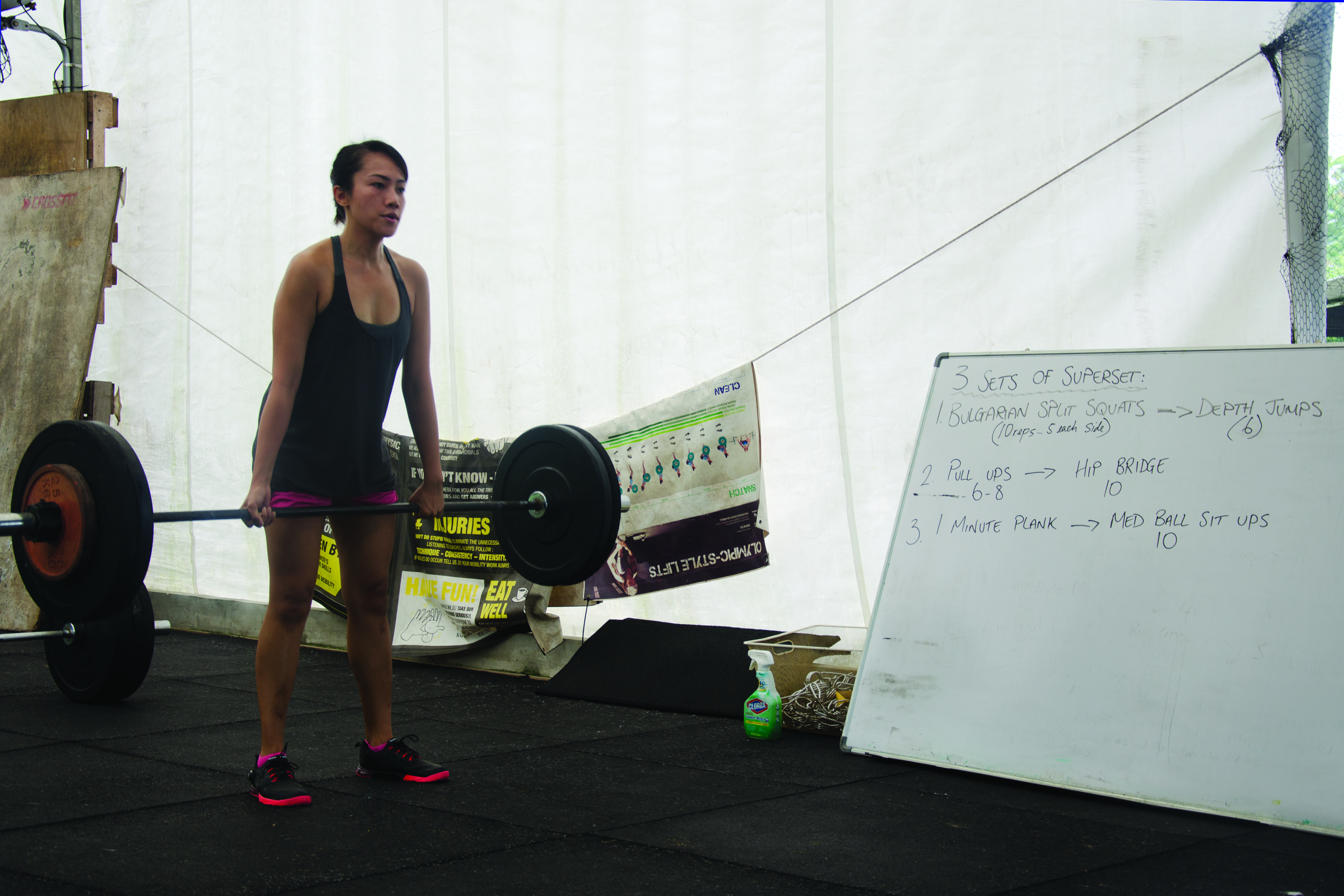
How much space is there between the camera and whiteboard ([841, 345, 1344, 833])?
2.16 meters

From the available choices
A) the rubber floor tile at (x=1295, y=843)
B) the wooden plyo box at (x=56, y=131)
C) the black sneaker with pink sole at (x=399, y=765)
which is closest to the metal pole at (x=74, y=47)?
the wooden plyo box at (x=56, y=131)

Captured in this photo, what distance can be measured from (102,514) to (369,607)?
56 cm

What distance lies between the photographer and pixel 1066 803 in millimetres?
2268

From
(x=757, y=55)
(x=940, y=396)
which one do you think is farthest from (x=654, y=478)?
(x=757, y=55)

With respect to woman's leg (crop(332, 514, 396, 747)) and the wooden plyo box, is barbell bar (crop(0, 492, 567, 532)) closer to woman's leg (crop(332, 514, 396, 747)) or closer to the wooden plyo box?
woman's leg (crop(332, 514, 396, 747))

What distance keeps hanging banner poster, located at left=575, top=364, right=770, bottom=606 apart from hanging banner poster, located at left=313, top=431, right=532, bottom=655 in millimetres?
356

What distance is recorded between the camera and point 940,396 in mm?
2740

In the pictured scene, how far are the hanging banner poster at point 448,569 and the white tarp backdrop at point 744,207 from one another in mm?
141

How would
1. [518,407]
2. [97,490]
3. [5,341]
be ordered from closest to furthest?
[97,490], [518,407], [5,341]

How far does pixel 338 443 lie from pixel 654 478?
1292 mm

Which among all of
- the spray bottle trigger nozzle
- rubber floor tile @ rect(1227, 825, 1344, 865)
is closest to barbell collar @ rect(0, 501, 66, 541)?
the spray bottle trigger nozzle

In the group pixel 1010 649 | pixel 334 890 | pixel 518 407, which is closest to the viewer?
pixel 334 890

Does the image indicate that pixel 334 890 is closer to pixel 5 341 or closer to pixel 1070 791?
pixel 1070 791

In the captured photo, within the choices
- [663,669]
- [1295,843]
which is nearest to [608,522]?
[663,669]
